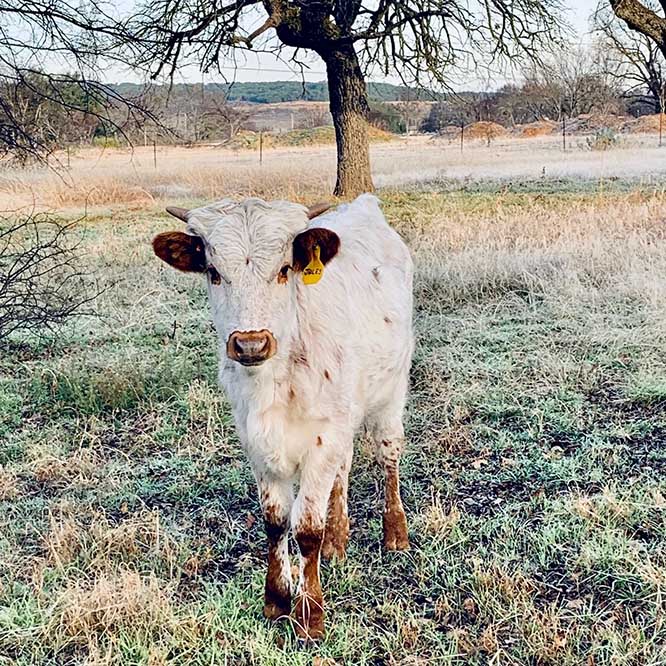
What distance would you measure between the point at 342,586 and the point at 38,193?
14673mm

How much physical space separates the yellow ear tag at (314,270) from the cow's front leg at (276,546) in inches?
35.7

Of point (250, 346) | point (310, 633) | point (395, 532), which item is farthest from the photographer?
point (395, 532)

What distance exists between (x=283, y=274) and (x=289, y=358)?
1.28 ft

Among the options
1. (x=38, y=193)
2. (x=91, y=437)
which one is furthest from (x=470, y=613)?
(x=38, y=193)

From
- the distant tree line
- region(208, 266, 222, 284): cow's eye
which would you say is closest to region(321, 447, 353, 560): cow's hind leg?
region(208, 266, 222, 284): cow's eye

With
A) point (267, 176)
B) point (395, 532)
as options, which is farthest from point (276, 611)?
point (267, 176)

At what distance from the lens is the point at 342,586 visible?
3770 millimetres

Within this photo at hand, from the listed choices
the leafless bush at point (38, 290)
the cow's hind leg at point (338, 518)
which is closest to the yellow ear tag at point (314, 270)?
the cow's hind leg at point (338, 518)

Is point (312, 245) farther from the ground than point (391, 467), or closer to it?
farther from the ground

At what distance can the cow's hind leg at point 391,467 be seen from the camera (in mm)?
4133

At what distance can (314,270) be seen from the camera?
3381 millimetres

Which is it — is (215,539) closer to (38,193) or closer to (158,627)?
(158,627)

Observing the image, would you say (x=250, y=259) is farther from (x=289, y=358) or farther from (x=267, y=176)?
(x=267, y=176)

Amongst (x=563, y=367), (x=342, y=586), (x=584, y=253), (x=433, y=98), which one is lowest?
(x=342, y=586)
